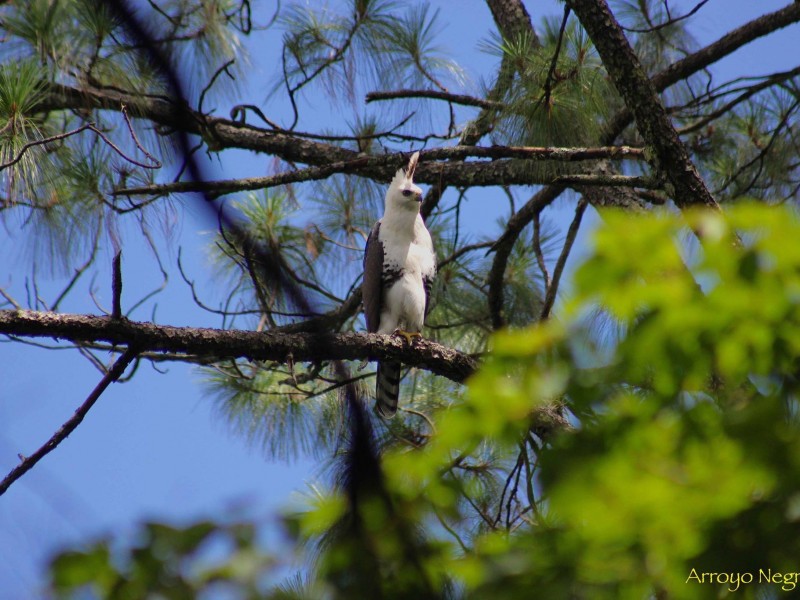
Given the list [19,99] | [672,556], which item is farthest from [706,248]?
[19,99]

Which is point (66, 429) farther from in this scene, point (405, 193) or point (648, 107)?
point (405, 193)

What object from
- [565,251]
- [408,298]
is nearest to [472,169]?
[565,251]

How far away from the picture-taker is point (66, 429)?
2.26m

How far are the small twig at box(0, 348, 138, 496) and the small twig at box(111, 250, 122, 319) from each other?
0.39 ft

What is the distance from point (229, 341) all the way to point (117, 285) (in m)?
0.45

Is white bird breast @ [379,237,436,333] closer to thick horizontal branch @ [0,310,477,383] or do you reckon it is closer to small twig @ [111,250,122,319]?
thick horizontal branch @ [0,310,477,383]

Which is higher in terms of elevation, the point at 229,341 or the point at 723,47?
the point at 723,47

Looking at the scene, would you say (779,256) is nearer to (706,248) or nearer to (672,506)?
(706,248)

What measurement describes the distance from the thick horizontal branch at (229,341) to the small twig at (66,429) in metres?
0.10

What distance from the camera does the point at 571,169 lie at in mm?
3953

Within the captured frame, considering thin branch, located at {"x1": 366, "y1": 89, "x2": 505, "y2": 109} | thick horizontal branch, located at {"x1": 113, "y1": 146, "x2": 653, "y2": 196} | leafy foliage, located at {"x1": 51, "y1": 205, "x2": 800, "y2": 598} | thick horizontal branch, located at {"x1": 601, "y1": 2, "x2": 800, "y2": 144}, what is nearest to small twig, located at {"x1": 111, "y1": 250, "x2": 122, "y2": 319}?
thick horizontal branch, located at {"x1": 113, "y1": 146, "x2": 653, "y2": 196}

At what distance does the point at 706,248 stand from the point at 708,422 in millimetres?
208

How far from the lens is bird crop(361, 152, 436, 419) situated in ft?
14.5

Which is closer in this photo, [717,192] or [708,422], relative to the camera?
[708,422]
